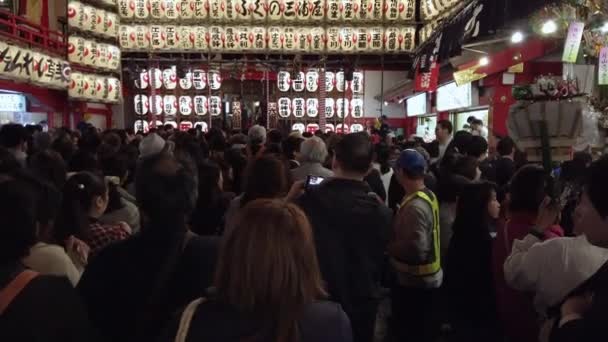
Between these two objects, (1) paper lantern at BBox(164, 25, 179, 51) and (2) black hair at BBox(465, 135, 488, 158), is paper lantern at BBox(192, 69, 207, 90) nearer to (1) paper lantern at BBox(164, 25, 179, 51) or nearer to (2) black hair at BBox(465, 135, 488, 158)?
(1) paper lantern at BBox(164, 25, 179, 51)

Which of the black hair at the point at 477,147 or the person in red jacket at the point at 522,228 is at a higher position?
the black hair at the point at 477,147

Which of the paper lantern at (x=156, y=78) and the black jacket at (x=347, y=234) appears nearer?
the black jacket at (x=347, y=234)

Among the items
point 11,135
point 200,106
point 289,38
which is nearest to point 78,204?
point 11,135

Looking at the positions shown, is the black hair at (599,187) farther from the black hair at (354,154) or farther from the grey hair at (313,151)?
the grey hair at (313,151)

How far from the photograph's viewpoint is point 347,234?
10.4 ft

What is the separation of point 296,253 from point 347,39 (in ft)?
65.6

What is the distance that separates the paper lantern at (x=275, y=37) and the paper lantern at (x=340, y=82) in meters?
3.63

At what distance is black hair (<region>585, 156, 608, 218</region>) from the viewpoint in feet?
5.98

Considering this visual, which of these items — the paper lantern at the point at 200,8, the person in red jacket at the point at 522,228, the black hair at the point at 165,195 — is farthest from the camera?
the paper lantern at the point at 200,8

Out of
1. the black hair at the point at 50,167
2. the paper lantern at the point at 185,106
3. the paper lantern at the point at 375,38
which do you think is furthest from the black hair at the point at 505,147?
the paper lantern at the point at 185,106

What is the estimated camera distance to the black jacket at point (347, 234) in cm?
308

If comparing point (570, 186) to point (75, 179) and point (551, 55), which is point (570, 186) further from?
point (551, 55)

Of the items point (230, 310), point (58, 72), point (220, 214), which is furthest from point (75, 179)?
point (58, 72)

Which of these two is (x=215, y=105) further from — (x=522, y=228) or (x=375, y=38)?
(x=522, y=228)
